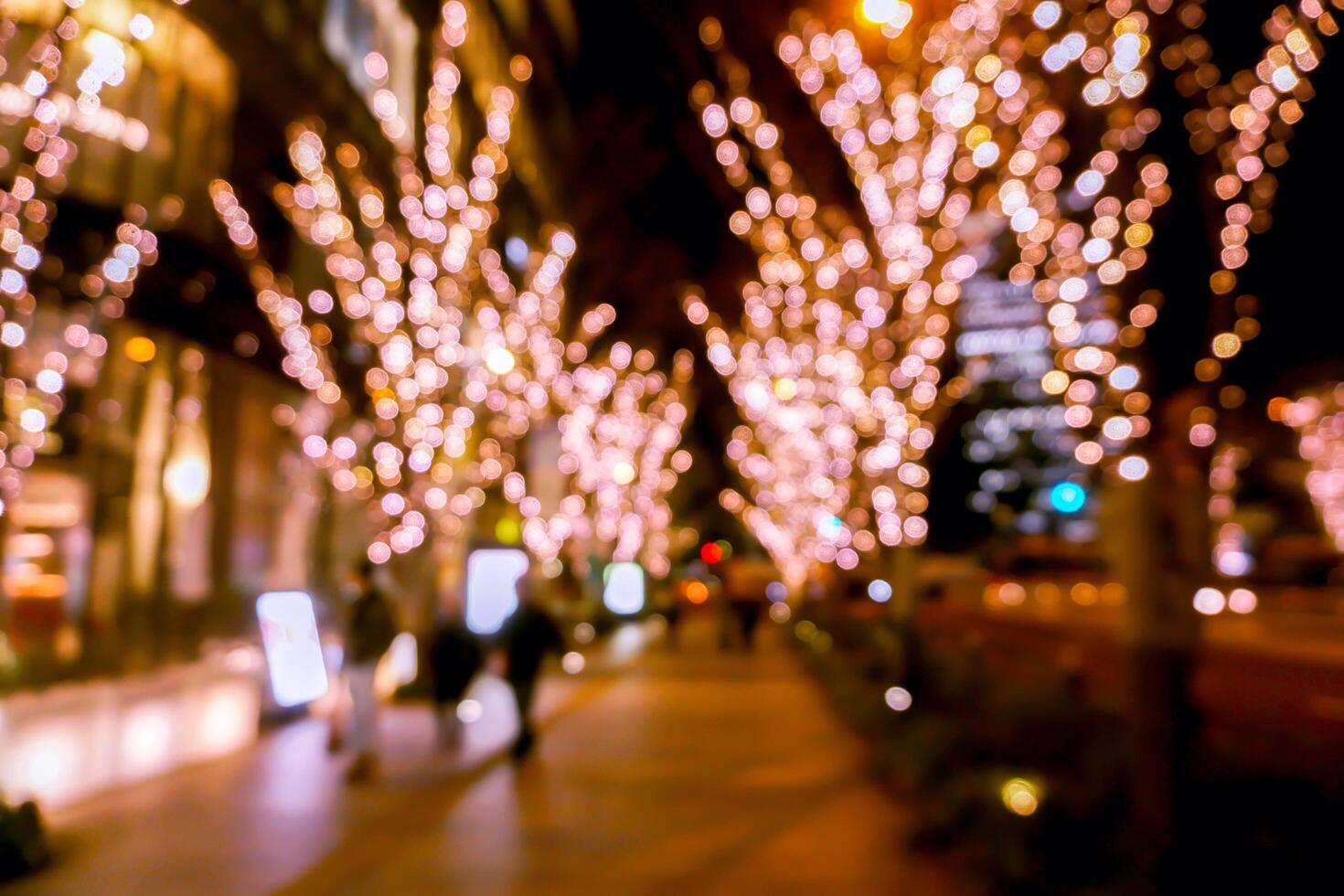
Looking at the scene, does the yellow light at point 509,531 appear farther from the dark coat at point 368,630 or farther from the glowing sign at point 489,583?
the dark coat at point 368,630

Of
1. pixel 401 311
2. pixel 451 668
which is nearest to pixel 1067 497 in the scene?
pixel 451 668

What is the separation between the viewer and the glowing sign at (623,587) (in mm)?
31188

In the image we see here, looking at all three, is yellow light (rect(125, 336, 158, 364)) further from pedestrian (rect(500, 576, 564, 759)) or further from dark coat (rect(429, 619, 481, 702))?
pedestrian (rect(500, 576, 564, 759))

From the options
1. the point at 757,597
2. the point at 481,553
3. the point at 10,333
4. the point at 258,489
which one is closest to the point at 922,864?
the point at 10,333

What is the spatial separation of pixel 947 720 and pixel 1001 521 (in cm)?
4925

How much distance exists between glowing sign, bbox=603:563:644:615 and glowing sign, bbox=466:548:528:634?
586 inches

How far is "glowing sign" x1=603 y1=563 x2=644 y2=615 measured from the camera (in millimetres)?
31188

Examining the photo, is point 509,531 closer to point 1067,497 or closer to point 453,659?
point 453,659

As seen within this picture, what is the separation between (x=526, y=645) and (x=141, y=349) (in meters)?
7.48

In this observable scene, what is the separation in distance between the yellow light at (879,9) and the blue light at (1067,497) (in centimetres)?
395

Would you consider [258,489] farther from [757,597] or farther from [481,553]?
[757,597]

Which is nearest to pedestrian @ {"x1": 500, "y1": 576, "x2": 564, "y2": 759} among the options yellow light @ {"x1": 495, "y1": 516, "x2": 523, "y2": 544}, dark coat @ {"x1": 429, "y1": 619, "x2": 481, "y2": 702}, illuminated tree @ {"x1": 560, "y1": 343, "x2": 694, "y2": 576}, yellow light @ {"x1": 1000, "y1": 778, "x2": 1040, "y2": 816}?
dark coat @ {"x1": 429, "y1": 619, "x2": 481, "y2": 702}

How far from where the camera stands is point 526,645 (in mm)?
11711

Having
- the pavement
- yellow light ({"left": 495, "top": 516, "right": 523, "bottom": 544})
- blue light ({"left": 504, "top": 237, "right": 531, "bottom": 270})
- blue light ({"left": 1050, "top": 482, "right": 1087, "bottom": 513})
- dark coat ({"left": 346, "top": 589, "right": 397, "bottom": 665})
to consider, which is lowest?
the pavement
